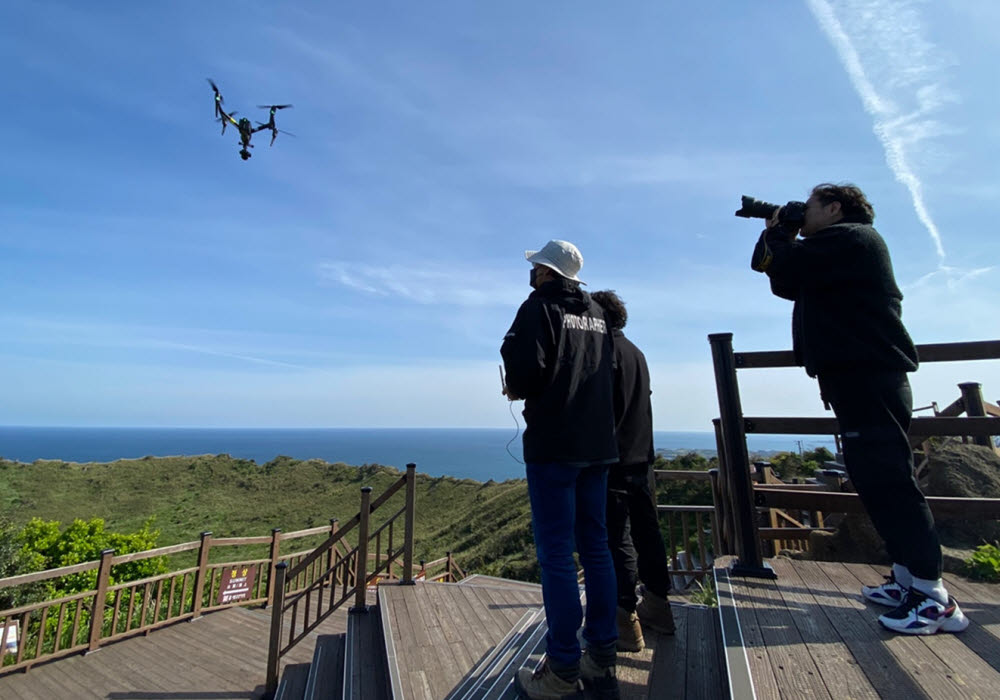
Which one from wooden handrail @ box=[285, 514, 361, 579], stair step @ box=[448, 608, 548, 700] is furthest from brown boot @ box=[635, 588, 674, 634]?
wooden handrail @ box=[285, 514, 361, 579]

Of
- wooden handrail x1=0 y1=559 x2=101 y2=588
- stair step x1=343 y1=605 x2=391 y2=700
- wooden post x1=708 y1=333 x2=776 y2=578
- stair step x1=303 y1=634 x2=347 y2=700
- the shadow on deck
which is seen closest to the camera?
the shadow on deck

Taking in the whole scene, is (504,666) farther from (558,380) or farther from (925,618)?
(925,618)

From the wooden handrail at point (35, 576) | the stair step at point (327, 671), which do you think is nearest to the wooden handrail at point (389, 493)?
the stair step at point (327, 671)

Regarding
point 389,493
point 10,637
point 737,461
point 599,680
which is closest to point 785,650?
point 599,680

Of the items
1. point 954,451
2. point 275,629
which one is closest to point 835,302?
point 954,451

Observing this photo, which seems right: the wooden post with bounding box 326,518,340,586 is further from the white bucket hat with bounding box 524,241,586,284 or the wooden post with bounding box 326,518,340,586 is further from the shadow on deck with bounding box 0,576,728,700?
the white bucket hat with bounding box 524,241,586,284

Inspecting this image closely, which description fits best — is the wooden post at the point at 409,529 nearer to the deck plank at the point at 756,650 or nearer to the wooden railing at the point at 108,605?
the wooden railing at the point at 108,605
